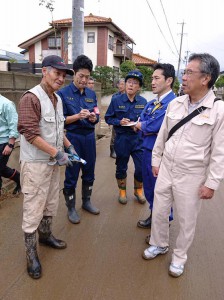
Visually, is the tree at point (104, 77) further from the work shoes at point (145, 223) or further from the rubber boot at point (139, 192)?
the work shoes at point (145, 223)

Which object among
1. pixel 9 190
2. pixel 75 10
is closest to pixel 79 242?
pixel 9 190

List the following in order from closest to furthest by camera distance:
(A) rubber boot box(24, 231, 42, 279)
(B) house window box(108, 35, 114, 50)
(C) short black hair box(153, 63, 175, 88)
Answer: (A) rubber boot box(24, 231, 42, 279) → (C) short black hair box(153, 63, 175, 88) → (B) house window box(108, 35, 114, 50)

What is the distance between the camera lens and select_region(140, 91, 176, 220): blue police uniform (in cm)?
297

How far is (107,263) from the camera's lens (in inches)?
105

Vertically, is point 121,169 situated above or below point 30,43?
below

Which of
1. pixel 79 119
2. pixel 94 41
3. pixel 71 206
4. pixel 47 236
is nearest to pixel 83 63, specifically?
pixel 79 119

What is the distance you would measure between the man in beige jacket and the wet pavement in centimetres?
25

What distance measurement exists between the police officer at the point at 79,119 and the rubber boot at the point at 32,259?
100cm

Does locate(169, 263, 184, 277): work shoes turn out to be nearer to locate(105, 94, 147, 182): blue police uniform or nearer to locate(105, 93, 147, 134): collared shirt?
locate(105, 94, 147, 182): blue police uniform

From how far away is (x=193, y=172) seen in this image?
7.63 ft

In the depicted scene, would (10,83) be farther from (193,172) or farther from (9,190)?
(193,172)

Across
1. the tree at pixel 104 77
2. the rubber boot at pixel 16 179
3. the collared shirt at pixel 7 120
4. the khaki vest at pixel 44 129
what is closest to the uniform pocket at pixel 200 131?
the khaki vest at pixel 44 129

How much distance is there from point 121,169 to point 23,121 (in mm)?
2124

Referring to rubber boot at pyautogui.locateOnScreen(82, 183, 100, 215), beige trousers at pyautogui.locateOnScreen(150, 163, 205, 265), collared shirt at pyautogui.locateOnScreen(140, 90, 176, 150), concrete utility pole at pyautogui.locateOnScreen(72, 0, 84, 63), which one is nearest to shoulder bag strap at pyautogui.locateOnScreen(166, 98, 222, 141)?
beige trousers at pyautogui.locateOnScreen(150, 163, 205, 265)
